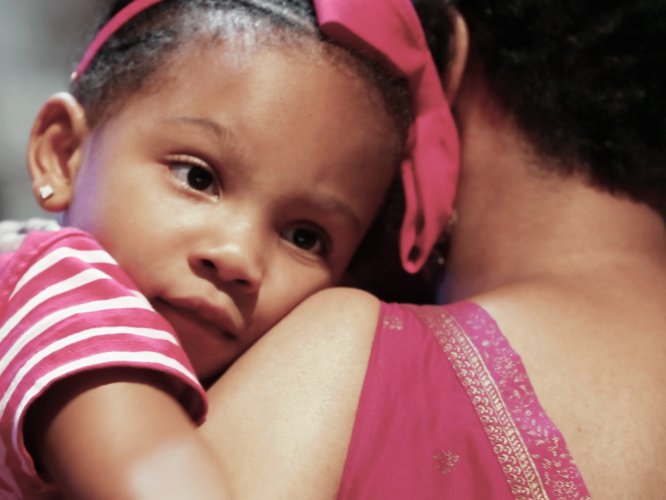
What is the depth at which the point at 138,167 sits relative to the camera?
2.76ft

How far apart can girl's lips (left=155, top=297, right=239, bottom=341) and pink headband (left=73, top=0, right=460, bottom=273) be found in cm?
38

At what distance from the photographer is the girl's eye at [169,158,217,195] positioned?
0.84 metres

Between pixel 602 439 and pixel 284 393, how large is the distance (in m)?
0.35

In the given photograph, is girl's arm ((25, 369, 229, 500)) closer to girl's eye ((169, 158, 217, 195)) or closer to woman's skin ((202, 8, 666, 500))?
woman's skin ((202, 8, 666, 500))

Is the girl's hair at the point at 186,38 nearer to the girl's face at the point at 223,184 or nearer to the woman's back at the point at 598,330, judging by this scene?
the girl's face at the point at 223,184

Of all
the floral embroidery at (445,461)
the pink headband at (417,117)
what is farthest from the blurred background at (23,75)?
the floral embroidery at (445,461)

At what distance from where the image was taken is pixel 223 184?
84cm

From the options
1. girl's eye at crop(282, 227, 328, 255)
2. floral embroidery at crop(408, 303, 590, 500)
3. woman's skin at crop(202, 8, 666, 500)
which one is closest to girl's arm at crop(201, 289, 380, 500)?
woman's skin at crop(202, 8, 666, 500)

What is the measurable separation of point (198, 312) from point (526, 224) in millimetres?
539

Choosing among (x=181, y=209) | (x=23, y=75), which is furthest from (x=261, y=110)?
(x=23, y=75)

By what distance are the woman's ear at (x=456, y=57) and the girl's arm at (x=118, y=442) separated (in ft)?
2.73

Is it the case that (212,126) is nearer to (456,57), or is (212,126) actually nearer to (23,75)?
(456,57)

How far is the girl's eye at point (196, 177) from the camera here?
33.2 inches

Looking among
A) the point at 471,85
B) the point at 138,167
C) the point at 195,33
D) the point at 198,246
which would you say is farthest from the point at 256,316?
the point at 471,85
